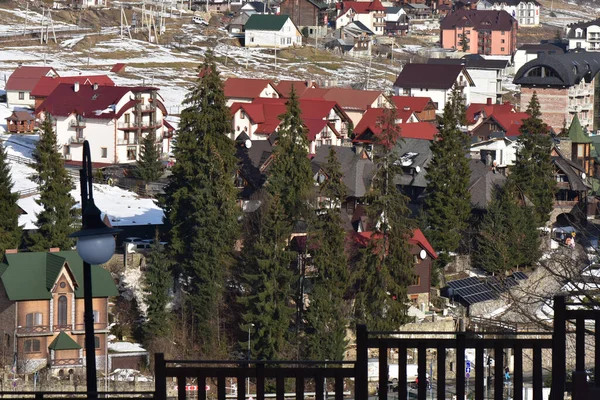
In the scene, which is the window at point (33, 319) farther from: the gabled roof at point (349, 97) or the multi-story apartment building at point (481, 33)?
the multi-story apartment building at point (481, 33)

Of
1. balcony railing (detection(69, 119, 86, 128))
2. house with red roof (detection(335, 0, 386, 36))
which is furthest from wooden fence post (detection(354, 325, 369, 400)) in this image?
house with red roof (detection(335, 0, 386, 36))

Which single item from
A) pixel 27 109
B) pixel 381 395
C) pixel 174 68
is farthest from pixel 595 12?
pixel 381 395

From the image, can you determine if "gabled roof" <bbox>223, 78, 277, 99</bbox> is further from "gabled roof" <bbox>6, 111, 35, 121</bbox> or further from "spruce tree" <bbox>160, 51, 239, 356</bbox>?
"spruce tree" <bbox>160, 51, 239, 356</bbox>

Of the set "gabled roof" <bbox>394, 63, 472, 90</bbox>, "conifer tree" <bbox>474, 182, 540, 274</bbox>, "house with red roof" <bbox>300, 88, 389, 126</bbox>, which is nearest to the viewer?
"conifer tree" <bbox>474, 182, 540, 274</bbox>

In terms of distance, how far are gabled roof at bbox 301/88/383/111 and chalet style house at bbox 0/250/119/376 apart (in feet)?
109

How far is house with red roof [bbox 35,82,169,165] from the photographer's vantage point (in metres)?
48.8

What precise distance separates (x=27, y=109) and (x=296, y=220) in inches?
1195

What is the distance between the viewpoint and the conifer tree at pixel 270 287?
2783 centimetres

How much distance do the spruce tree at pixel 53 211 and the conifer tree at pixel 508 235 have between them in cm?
1163

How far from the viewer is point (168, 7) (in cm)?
11031

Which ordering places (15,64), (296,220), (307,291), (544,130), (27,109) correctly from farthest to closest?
(15,64) → (27,109) → (544,130) → (296,220) → (307,291)

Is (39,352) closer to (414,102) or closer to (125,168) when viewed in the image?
(125,168)

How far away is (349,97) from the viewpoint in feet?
202

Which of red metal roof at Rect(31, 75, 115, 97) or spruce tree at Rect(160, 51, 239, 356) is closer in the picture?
spruce tree at Rect(160, 51, 239, 356)
